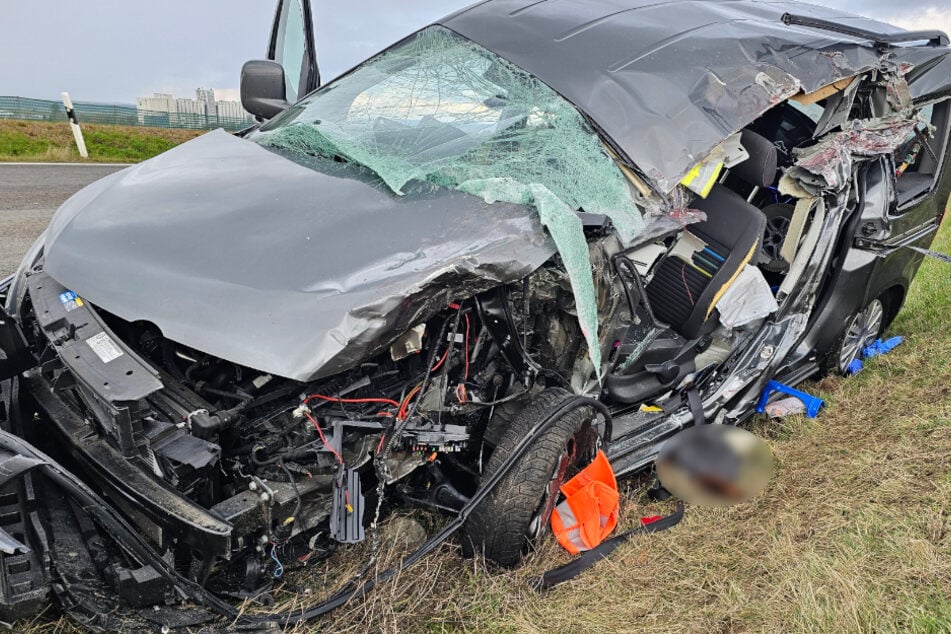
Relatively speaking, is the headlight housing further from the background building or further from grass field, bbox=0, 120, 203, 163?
the background building

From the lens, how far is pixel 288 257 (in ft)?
6.92

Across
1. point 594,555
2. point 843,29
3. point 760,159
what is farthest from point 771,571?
point 843,29

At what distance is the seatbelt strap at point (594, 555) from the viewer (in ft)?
7.87

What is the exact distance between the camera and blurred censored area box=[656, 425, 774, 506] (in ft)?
9.43

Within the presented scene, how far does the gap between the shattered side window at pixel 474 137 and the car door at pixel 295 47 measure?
856 mm

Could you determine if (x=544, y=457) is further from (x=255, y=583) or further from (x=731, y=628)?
(x=255, y=583)

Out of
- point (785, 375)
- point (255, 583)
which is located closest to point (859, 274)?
point (785, 375)

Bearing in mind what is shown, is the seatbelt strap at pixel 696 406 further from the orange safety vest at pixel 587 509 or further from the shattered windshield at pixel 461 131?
the shattered windshield at pixel 461 131

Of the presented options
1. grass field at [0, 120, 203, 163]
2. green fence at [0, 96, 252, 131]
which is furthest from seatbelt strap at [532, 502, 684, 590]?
green fence at [0, 96, 252, 131]

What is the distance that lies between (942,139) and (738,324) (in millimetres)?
1971

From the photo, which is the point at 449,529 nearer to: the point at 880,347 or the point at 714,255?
the point at 714,255

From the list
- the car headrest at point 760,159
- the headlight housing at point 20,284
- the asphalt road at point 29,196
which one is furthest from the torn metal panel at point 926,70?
the asphalt road at point 29,196

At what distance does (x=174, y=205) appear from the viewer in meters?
2.47

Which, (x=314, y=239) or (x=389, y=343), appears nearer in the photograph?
(x=389, y=343)
